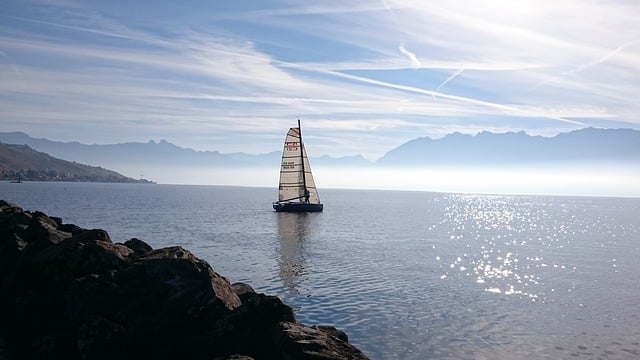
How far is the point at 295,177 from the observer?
120 metres

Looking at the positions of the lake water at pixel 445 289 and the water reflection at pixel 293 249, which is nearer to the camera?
the lake water at pixel 445 289

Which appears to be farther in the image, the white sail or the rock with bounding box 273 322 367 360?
the white sail

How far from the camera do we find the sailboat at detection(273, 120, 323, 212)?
119500 mm

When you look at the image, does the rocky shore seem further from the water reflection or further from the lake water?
the water reflection

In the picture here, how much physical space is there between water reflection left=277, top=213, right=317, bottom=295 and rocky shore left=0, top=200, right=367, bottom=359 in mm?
19363

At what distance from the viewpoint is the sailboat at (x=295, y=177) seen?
119500mm

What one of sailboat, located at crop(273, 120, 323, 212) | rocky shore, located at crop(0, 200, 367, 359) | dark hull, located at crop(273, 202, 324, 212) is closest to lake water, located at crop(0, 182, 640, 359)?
rocky shore, located at crop(0, 200, 367, 359)

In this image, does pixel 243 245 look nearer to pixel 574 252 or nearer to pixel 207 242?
pixel 207 242

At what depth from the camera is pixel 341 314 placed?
3159cm

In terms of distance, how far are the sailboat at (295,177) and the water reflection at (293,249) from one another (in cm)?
350

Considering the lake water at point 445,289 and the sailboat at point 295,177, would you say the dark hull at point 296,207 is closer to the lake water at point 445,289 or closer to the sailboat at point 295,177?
the sailboat at point 295,177

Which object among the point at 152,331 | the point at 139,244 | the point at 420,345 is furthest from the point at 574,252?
the point at 152,331

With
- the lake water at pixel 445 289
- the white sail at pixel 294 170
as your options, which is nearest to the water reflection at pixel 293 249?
the lake water at pixel 445 289

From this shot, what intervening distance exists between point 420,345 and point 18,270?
19.4m
